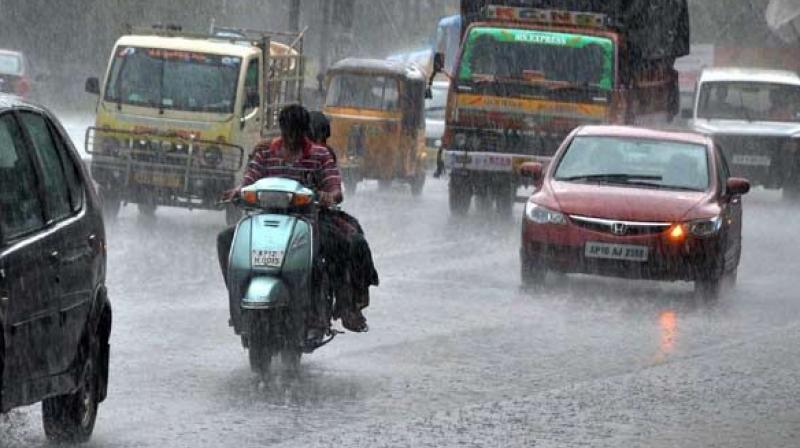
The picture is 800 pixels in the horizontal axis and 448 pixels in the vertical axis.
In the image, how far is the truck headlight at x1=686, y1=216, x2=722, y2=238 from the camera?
55.2 feet

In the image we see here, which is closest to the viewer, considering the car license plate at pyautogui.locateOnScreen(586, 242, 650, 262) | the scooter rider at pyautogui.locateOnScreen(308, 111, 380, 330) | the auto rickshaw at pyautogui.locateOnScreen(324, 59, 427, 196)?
the scooter rider at pyautogui.locateOnScreen(308, 111, 380, 330)

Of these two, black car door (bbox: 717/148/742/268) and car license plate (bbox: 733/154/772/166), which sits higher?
black car door (bbox: 717/148/742/268)

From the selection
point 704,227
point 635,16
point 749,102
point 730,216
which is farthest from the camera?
point 749,102

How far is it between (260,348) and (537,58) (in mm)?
15621

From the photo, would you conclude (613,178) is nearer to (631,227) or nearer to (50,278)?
(631,227)

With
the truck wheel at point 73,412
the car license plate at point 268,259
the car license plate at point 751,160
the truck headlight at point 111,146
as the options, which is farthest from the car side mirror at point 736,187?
the car license plate at point 751,160

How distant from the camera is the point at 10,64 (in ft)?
138

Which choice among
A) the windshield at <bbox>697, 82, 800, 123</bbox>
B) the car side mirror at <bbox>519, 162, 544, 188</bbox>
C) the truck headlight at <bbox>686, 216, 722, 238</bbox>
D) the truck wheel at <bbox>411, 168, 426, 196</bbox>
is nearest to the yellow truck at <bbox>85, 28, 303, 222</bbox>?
the car side mirror at <bbox>519, 162, 544, 188</bbox>

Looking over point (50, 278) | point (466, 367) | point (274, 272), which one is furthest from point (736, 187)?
point (50, 278)

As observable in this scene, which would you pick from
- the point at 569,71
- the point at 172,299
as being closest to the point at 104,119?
the point at 569,71

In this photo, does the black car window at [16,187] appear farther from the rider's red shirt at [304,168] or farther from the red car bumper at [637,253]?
the red car bumper at [637,253]

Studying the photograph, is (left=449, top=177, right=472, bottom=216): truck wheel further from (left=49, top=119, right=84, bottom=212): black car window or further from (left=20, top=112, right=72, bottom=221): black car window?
(left=20, top=112, right=72, bottom=221): black car window

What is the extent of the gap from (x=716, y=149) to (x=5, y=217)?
11924mm

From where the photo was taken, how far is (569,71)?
26172mm
